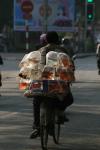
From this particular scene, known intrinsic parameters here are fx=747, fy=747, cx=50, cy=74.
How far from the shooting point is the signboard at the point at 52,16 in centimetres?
6016


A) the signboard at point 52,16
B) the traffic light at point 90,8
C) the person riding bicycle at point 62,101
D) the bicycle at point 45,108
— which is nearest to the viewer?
the bicycle at point 45,108

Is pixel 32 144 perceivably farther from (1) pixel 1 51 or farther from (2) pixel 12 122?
(1) pixel 1 51

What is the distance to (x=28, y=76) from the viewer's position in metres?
10.7

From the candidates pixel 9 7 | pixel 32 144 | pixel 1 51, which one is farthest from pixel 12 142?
pixel 9 7

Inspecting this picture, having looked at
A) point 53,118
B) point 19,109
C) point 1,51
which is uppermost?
point 53,118

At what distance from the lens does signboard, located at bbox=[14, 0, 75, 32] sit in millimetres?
60156

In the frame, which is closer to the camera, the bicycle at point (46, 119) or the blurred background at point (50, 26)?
the bicycle at point (46, 119)

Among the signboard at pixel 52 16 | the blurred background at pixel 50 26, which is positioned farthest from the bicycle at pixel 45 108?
the signboard at pixel 52 16

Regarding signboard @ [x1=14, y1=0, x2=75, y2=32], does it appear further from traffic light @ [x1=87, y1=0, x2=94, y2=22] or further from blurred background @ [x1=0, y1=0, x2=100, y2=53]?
traffic light @ [x1=87, y1=0, x2=94, y2=22]

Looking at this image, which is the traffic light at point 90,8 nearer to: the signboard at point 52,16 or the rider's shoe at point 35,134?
the signboard at point 52,16

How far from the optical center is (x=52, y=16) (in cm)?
6066

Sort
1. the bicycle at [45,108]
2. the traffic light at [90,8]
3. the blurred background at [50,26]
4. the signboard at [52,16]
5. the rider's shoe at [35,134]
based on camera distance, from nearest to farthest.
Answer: the bicycle at [45,108] < the rider's shoe at [35,134] < the traffic light at [90,8] < the blurred background at [50,26] < the signboard at [52,16]

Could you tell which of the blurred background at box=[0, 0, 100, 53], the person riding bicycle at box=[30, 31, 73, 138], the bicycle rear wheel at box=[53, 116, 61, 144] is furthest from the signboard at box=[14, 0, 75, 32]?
the person riding bicycle at box=[30, 31, 73, 138]

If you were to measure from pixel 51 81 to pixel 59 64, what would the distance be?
0.28 metres
